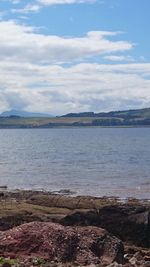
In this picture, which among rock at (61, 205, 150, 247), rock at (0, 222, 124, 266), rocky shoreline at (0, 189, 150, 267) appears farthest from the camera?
rock at (61, 205, 150, 247)

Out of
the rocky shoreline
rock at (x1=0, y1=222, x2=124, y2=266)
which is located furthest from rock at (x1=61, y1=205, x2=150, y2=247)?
rock at (x1=0, y1=222, x2=124, y2=266)

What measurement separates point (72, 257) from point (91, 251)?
1.15 m

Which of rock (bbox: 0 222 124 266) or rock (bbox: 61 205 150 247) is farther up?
rock (bbox: 0 222 124 266)

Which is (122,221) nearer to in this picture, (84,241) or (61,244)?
(84,241)

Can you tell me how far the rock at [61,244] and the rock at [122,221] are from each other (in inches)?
201

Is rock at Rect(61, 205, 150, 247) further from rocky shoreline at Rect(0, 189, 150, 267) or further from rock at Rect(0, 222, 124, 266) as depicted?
rock at Rect(0, 222, 124, 266)

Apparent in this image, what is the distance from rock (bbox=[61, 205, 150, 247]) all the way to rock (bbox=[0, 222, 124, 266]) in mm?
5097

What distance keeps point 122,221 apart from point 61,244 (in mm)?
8454

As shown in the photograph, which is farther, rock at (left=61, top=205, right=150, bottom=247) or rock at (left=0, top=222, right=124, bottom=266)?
rock at (left=61, top=205, right=150, bottom=247)

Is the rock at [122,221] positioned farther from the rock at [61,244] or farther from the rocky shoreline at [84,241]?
the rock at [61,244]

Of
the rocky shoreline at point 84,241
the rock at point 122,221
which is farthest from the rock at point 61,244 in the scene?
the rock at point 122,221

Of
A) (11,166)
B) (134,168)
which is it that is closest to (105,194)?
(134,168)

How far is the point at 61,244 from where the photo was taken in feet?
68.5

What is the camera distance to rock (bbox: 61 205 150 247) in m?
27.8
